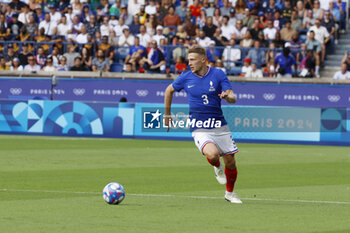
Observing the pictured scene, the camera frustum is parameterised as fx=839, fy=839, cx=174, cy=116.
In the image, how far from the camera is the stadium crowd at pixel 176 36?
99.9 ft

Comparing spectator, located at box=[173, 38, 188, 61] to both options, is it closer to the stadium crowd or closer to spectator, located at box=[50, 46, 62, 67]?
the stadium crowd

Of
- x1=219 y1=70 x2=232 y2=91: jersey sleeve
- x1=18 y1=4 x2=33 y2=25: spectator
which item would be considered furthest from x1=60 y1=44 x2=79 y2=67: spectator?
x1=219 y1=70 x2=232 y2=91: jersey sleeve

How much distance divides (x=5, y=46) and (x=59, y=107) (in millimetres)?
6701

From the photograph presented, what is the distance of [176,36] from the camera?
105 feet

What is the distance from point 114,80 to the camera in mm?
30359

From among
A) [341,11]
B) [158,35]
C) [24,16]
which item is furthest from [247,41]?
[24,16]

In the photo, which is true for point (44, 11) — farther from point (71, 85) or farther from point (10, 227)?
point (10, 227)

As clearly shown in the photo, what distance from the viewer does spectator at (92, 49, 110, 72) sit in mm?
31484

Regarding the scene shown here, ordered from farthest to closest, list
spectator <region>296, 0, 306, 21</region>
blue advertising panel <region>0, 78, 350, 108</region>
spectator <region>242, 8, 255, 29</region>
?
spectator <region>242, 8, 255, 29</region> < spectator <region>296, 0, 306, 21</region> < blue advertising panel <region>0, 78, 350, 108</region>

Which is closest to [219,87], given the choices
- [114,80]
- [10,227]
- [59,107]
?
[10,227]

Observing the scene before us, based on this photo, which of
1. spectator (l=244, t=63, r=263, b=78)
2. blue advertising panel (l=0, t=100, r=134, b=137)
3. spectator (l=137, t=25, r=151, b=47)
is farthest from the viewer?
spectator (l=137, t=25, r=151, b=47)

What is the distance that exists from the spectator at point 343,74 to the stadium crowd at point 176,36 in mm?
1049

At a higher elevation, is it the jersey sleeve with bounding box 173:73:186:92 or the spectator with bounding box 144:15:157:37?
the jersey sleeve with bounding box 173:73:186:92

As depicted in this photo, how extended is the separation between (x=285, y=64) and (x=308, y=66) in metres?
0.86
